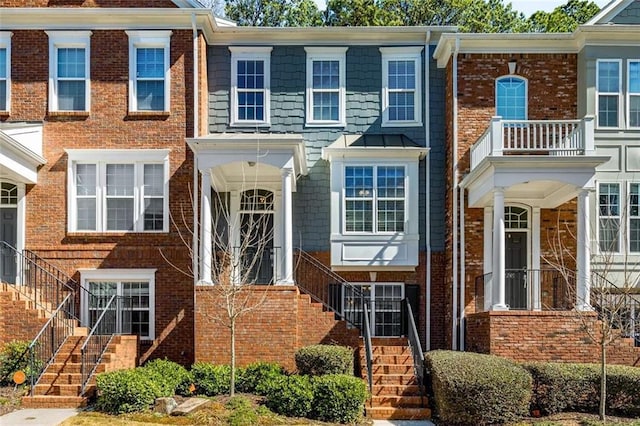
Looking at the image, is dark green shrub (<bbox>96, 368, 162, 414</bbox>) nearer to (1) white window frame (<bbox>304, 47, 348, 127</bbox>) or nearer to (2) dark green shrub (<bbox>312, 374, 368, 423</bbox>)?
(2) dark green shrub (<bbox>312, 374, 368, 423</bbox>)

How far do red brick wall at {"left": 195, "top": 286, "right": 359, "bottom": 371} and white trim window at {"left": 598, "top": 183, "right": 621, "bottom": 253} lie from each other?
26.4ft

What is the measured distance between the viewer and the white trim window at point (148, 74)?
1873cm

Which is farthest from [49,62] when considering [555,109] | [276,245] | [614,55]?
[614,55]

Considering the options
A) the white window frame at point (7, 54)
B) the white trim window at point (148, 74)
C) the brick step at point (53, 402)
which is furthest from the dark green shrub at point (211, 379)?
the white window frame at point (7, 54)

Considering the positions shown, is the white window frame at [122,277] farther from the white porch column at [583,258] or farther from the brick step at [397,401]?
the white porch column at [583,258]

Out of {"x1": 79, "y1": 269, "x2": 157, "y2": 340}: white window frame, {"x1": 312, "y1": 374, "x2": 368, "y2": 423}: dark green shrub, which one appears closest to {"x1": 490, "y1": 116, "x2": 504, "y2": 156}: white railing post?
{"x1": 312, "y1": 374, "x2": 368, "y2": 423}: dark green shrub

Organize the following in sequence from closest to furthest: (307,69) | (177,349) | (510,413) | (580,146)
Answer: (510,413) < (580,146) < (177,349) < (307,69)

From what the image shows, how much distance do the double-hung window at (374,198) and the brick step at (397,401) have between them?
5.16 m

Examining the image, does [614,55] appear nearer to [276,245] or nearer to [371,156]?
[371,156]

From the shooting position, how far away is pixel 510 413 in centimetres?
1358

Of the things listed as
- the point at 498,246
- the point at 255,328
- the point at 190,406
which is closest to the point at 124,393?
the point at 190,406

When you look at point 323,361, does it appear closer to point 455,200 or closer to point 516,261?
point 455,200

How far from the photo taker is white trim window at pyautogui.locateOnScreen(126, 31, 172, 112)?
18.7 m

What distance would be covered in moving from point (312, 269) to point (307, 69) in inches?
213
